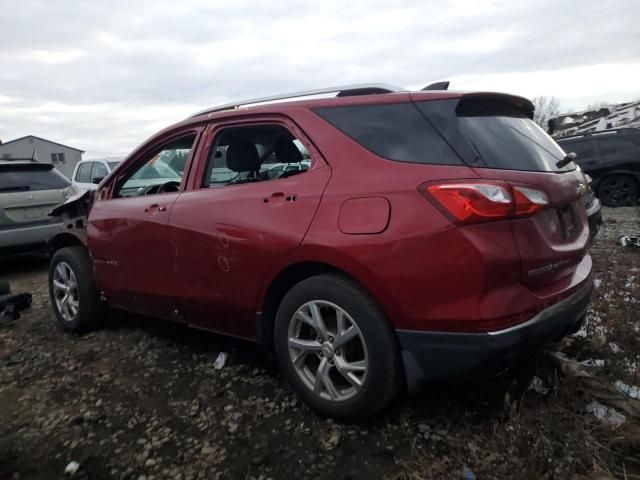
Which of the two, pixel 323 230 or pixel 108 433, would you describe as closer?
pixel 323 230

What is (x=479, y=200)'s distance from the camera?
2049 millimetres

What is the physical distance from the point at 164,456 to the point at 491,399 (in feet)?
5.50

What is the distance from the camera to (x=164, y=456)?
2365mm

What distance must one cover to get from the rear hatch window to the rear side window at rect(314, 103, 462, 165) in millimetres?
48

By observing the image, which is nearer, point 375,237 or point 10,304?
Answer: point 375,237

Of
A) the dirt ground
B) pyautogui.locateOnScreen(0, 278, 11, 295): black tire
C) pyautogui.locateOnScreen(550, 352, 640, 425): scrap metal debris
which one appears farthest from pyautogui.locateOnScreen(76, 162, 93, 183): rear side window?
pyautogui.locateOnScreen(550, 352, 640, 425): scrap metal debris

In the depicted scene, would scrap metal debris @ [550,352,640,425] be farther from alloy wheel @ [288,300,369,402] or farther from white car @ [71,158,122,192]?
white car @ [71,158,122,192]

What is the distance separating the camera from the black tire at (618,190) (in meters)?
9.70

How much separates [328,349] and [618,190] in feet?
31.4

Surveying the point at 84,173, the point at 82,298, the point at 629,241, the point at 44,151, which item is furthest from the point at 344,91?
the point at 44,151

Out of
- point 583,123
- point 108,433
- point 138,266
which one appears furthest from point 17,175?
point 583,123

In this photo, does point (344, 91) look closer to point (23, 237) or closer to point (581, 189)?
point (581, 189)

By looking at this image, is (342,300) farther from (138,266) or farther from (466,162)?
(138,266)

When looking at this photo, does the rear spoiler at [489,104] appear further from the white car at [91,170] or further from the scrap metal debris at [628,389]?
the white car at [91,170]
